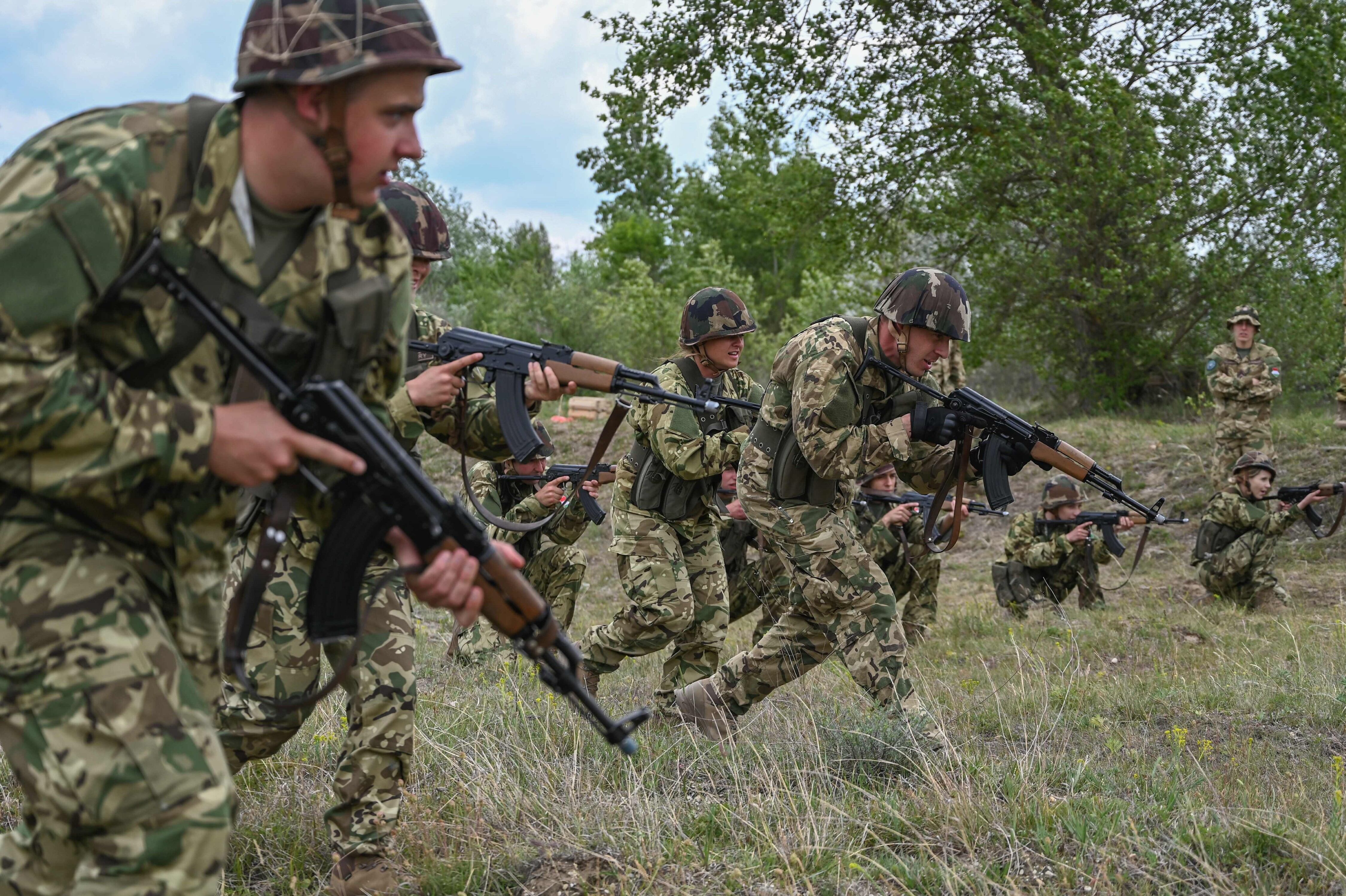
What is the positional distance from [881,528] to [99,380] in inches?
316

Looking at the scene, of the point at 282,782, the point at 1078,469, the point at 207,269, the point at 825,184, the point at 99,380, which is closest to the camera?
the point at 99,380

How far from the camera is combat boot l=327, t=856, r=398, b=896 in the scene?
3639 millimetres

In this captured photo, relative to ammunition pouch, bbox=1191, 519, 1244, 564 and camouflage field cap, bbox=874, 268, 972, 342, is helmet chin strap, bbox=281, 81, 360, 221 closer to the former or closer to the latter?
camouflage field cap, bbox=874, 268, 972, 342

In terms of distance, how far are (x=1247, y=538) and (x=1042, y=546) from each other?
5.75ft

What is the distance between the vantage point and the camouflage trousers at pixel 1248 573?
10.6 meters

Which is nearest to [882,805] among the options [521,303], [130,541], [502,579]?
[502,579]

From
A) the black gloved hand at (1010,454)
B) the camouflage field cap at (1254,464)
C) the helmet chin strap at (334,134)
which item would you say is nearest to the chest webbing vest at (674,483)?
the black gloved hand at (1010,454)

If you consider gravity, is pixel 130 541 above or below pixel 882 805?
above

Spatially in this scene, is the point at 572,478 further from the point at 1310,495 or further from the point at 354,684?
the point at 1310,495

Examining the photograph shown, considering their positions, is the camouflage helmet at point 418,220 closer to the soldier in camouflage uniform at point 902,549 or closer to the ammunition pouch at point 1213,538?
the soldier in camouflage uniform at point 902,549

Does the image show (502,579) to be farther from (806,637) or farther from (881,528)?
(881,528)

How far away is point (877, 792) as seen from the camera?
4.36 meters

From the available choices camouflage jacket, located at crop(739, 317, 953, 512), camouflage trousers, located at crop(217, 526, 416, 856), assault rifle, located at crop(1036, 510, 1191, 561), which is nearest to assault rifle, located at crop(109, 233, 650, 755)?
camouflage trousers, located at crop(217, 526, 416, 856)

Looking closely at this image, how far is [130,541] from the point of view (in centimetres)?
236
